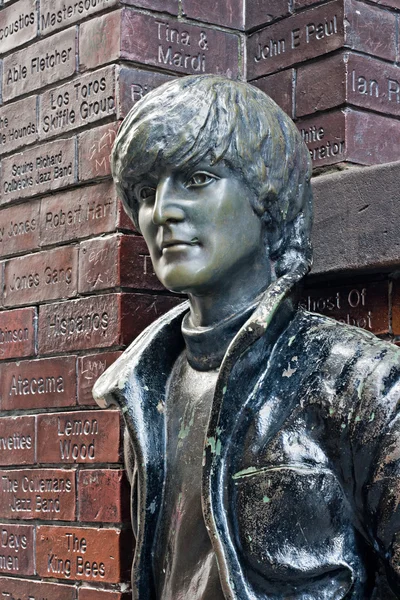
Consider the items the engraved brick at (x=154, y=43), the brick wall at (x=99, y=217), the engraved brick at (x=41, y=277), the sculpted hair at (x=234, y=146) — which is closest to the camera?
the sculpted hair at (x=234, y=146)

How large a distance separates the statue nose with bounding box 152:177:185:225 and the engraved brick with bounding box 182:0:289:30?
109cm

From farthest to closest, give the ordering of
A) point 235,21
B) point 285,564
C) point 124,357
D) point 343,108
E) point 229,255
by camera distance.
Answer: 1. point 235,21
2. point 343,108
3. point 124,357
4. point 229,255
5. point 285,564

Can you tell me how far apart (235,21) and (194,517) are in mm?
1604

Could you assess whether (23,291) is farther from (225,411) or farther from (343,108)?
(225,411)

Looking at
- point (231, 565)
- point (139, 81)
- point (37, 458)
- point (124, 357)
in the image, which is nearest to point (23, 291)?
point (37, 458)

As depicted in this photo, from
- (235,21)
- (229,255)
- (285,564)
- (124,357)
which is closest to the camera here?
(285,564)

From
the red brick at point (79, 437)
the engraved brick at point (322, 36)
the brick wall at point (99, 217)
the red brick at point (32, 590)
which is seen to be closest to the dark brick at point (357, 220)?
the brick wall at point (99, 217)

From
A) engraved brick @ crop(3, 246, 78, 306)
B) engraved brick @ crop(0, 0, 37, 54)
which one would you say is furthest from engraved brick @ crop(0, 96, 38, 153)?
engraved brick @ crop(3, 246, 78, 306)

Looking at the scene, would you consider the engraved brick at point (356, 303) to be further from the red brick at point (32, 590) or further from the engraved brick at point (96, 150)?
the red brick at point (32, 590)

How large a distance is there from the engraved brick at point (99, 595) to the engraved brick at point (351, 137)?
47.5 inches

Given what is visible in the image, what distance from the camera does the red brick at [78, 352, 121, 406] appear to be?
3.21 m

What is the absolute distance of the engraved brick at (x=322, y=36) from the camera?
3264 millimetres

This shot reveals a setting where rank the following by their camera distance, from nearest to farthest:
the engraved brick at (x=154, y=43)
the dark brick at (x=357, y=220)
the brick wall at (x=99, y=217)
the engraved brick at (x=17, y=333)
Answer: the dark brick at (x=357, y=220), the brick wall at (x=99, y=217), the engraved brick at (x=154, y=43), the engraved brick at (x=17, y=333)

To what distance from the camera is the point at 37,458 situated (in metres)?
3.42
